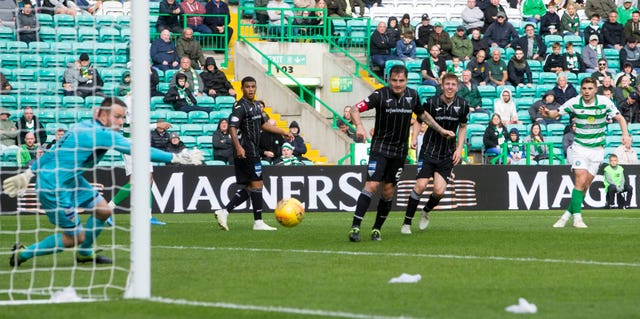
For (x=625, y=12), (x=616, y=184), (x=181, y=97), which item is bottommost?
(x=616, y=184)

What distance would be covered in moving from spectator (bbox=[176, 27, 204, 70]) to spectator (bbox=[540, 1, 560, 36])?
9905mm

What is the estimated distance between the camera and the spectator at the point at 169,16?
27.2 m

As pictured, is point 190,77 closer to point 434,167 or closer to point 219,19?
point 219,19

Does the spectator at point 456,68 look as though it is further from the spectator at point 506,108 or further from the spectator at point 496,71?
the spectator at point 506,108

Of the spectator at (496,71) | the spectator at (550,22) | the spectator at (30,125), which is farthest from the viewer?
the spectator at (550,22)

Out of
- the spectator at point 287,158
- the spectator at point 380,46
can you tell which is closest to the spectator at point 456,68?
the spectator at point 380,46

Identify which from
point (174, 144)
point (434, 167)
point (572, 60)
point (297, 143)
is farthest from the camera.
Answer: point (572, 60)

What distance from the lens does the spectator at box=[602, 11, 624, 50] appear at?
102 ft

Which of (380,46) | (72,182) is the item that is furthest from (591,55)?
(72,182)

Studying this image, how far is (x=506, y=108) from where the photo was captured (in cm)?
2722

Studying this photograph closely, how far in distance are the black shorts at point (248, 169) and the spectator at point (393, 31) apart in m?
13.1

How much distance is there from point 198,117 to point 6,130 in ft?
22.8

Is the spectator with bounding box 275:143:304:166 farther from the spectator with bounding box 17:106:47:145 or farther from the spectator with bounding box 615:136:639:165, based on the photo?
the spectator with bounding box 615:136:639:165

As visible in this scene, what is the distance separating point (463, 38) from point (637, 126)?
188 inches
